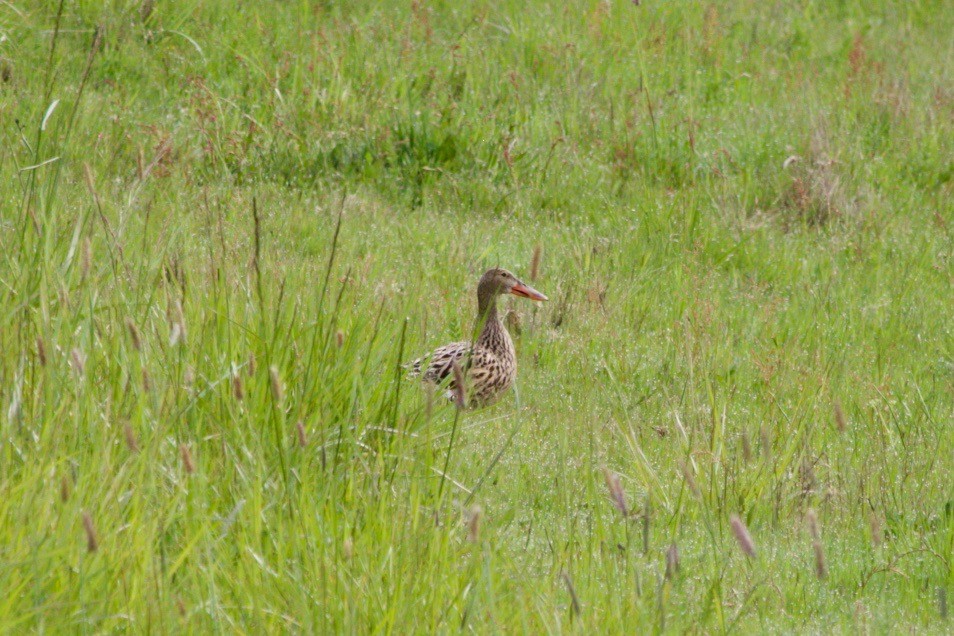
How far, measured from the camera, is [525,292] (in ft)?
19.8

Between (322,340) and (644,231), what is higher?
(322,340)

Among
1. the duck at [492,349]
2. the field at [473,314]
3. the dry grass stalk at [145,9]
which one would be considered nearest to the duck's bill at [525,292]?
the duck at [492,349]

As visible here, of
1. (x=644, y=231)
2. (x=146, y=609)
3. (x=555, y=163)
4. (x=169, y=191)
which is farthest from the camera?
(x=555, y=163)

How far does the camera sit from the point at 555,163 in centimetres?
769

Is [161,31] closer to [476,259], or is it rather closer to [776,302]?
[476,259]

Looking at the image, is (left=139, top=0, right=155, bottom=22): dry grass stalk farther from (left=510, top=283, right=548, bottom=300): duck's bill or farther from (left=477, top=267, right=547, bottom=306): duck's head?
(left=510, top=283, right=548, bottom=300): duck's bill

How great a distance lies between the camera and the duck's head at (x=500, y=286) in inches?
234

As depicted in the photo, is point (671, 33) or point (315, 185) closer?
point (315, 185)

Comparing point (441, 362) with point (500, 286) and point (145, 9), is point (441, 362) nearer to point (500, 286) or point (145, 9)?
point (500, 286)

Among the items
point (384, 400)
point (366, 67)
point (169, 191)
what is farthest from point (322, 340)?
point (366, 67)

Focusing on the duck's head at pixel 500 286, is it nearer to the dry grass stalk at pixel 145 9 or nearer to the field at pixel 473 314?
the field at pixel 473 314

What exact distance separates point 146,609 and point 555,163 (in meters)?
5.46

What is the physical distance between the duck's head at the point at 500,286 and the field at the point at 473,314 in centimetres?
16

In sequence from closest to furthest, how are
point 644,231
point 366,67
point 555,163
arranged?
1. point 644,231
2. point 555,163
3. point 366,67
